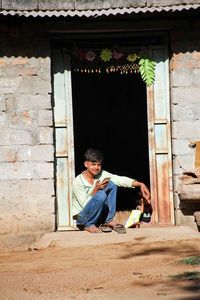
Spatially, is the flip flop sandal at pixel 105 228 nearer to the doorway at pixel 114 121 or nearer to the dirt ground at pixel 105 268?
the dirt ground at pixel 105 268

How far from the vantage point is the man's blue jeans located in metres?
8.52

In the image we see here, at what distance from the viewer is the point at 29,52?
8711 mm

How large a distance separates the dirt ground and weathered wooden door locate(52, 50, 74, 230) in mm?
568

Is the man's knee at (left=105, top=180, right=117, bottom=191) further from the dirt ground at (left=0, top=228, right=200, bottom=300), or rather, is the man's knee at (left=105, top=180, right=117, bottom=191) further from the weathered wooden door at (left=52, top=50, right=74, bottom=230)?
the dirt ground at (left=0, top=228, right=200, bottom=300)

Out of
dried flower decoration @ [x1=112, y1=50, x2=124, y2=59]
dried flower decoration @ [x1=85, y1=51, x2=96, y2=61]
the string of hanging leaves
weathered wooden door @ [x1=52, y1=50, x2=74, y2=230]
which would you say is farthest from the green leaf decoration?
weathered wooden door @ [x1=52, y1=50, x2=74, y2=230]

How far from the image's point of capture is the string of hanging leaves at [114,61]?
8.94 meters

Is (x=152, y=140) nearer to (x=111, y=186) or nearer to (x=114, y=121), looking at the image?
(x=111, y=186)

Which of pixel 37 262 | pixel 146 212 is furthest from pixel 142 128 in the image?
pixel 37 262

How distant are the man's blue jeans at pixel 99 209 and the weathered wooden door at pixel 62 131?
0.36 metres

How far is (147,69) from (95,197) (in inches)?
74.9

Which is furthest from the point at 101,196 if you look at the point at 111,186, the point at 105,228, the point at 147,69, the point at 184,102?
the point at 147,69

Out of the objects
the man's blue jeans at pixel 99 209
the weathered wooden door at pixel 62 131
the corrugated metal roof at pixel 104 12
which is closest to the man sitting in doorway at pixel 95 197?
the man's blue jeans at pixel 99 209

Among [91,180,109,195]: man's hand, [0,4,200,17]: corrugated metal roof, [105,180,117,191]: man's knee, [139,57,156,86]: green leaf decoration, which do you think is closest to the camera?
[0,4,200,17]: corrugated metal roof

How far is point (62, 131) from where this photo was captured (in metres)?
8.94
